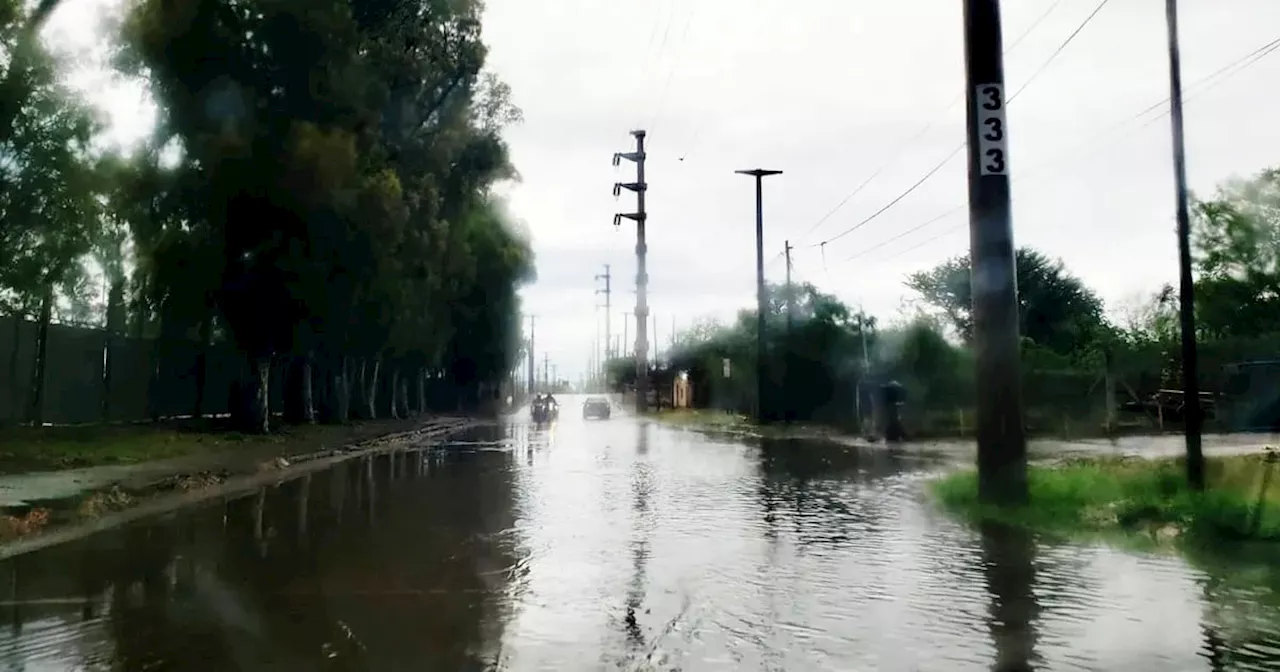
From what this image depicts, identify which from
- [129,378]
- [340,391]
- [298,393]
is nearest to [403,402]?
[340,391]

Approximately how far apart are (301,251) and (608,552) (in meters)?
19.8

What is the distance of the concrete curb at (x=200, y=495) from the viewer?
13352mm

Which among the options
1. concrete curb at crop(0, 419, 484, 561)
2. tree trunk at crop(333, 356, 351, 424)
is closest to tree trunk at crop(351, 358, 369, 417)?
tree trunk at crop(333, 356, 351, 424)

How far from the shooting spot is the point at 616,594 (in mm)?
9727

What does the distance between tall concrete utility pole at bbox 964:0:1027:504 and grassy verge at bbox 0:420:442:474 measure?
1565 cm

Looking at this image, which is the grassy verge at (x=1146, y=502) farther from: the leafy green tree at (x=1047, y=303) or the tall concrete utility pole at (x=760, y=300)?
the leafy green tree at (x=1047, y=303)

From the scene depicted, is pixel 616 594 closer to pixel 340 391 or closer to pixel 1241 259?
pixel 340 391

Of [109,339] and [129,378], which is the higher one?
[109,339]

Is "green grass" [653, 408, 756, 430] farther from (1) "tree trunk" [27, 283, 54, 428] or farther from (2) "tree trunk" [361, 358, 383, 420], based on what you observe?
(1) "tree trunk" [27, 283, 54, 428]

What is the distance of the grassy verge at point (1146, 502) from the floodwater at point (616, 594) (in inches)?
33.2

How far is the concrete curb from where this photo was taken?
13.4 meters

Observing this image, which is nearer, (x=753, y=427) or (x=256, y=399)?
(x=256, y=399)

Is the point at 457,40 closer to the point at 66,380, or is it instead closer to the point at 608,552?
the point at 66,380

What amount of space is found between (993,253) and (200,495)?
42.1ft
